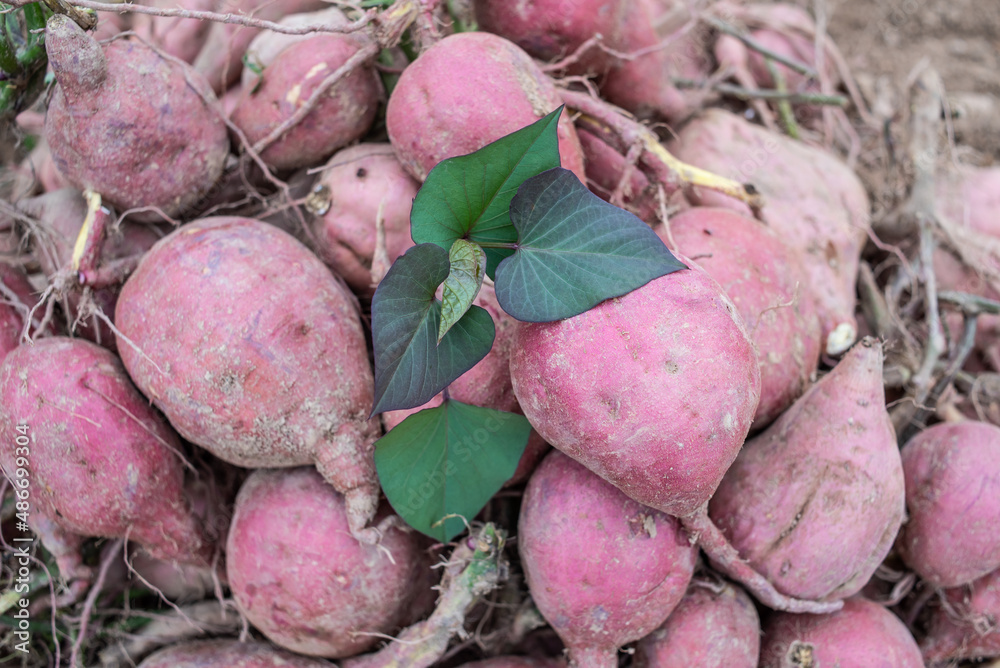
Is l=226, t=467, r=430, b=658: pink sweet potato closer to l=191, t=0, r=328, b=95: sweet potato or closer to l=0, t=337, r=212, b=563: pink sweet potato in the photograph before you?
l=0, t=337, r=212, b=563: pink sweet potato

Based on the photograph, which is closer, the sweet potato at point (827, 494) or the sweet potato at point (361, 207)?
the sweet potato at point (827, 494)

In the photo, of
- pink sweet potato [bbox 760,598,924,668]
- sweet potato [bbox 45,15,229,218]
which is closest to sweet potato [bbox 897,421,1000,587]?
pink sweet potato [bbox 760,598,924,668]

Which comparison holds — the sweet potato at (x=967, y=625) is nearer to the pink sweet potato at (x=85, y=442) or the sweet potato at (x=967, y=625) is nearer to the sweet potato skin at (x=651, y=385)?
the sweet potato skin at (x=651, y=385)

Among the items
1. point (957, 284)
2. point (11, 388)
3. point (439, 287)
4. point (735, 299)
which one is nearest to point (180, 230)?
point (11, 388)

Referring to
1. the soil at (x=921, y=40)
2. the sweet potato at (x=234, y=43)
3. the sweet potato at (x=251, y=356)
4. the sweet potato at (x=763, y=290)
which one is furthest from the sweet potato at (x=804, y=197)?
the sweet potato at (x=234, y=43)

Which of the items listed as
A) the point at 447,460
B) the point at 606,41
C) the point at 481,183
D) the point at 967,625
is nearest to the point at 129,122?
the point at 481,183

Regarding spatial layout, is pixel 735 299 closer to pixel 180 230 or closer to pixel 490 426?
pixel 490 426
